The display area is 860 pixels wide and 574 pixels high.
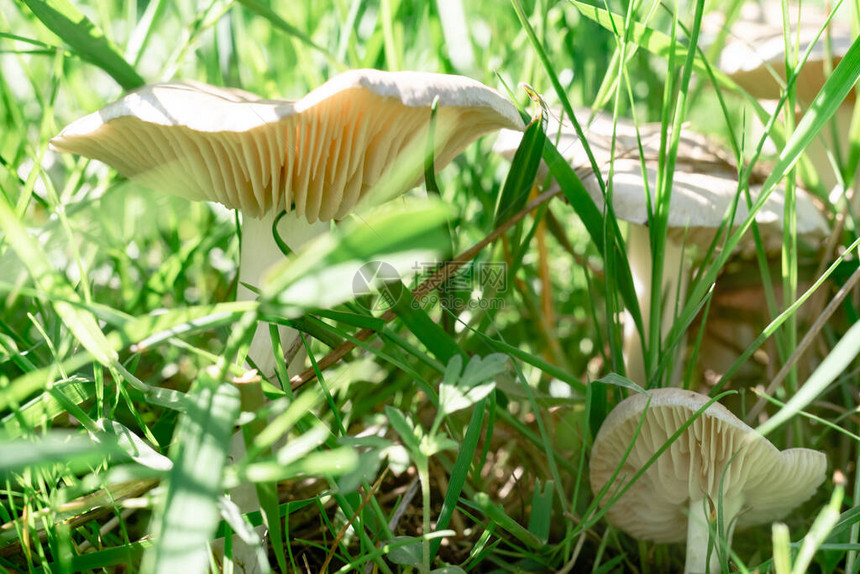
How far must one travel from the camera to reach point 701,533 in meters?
1.06

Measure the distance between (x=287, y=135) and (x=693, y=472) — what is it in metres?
0.80

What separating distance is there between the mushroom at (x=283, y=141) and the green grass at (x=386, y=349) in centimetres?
10

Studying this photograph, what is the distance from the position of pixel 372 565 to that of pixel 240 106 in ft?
2.05

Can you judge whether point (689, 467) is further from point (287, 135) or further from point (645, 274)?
point (287, 135)

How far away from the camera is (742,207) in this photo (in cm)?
126

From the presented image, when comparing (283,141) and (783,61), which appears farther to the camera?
(783,61)

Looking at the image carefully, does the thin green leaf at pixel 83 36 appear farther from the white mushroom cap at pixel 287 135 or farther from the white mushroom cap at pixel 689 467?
the white mushroom cap at pixel 689 467

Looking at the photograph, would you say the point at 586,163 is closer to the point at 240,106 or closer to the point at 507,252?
the point at 507,252

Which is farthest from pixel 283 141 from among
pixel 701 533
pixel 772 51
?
pixel 772 51

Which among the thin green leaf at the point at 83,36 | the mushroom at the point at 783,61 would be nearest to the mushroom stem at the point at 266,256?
the thin green leaf at the point at 83,36

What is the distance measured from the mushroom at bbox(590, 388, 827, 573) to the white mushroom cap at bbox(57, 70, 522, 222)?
0.48m

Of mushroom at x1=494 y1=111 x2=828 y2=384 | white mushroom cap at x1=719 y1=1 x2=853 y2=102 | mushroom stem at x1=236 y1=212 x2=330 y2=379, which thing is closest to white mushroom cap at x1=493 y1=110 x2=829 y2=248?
mushroom at x1=494 y1=111 x2=828 y2=384

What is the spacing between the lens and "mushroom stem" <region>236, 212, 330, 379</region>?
3.56ft

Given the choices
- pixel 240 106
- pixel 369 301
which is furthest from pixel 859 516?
pixel 240 106
